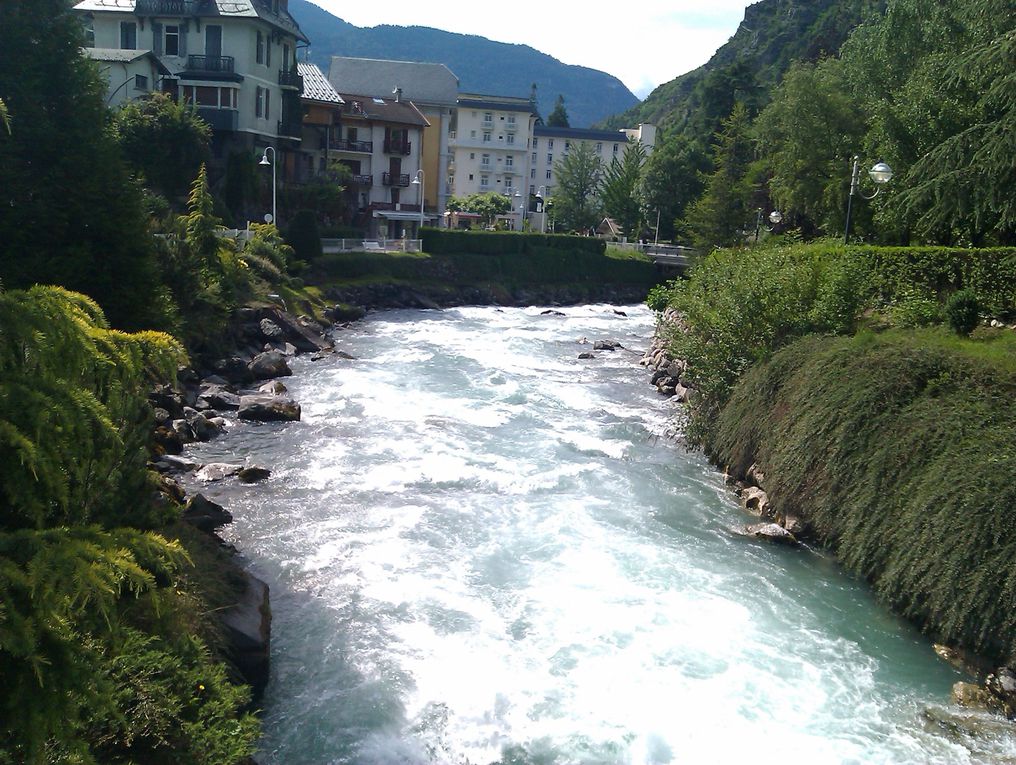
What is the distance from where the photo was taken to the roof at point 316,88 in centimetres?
6053

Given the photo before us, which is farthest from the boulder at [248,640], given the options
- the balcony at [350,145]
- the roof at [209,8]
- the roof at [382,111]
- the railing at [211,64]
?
the roof at [382,111]

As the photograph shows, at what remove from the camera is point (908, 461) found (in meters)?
13.3

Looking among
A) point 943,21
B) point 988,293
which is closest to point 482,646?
point 988,293

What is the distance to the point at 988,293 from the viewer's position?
18938 mm

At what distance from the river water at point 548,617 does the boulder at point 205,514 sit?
0.45m

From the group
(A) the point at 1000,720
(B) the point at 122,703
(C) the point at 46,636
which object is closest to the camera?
(C) the point at 46,636

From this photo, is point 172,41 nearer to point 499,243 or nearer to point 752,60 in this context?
point 499,243

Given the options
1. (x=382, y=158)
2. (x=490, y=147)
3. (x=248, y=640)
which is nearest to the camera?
(x=248, y=640)

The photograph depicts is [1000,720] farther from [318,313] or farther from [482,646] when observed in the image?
[318,313]

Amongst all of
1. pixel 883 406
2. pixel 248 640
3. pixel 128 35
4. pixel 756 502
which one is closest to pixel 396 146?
pixel 128 35

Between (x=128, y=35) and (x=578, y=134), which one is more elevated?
(x=578, y=134)

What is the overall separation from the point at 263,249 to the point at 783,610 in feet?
108

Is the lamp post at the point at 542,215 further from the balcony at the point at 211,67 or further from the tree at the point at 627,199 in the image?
the balcony at the point at 211,67

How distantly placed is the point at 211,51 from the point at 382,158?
18.5 m
